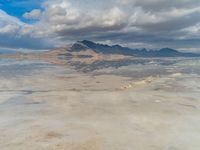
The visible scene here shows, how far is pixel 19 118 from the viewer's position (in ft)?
79.4

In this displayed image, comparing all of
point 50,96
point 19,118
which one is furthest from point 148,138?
point 50,96

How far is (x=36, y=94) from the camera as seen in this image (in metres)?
38.6

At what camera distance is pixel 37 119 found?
2394 centimetres

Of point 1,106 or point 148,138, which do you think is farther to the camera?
point 1,106

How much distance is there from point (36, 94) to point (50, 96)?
3007 millimetres

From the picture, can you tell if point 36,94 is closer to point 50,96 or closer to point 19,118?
point 50,96

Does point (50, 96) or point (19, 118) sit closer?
point (19, 118)

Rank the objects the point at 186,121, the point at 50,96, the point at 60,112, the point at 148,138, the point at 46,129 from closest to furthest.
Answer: the point at 148,138, the point at 46,129, the point at 186,121, the point at 60,112, the point at 50,96

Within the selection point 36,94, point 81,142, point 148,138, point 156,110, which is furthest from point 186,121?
point 36,94

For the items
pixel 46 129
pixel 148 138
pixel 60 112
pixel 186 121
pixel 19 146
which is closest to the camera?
pixel 19 146

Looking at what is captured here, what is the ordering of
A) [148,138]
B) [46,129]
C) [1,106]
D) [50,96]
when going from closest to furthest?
1. [148,138]
2. [46,129]
3. [1,106]
4. [50,96]

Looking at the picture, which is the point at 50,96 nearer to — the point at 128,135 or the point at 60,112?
the point at 60,112

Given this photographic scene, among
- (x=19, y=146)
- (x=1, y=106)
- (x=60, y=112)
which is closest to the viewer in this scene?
(x=19, y=146)

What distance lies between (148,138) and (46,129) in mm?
7759
